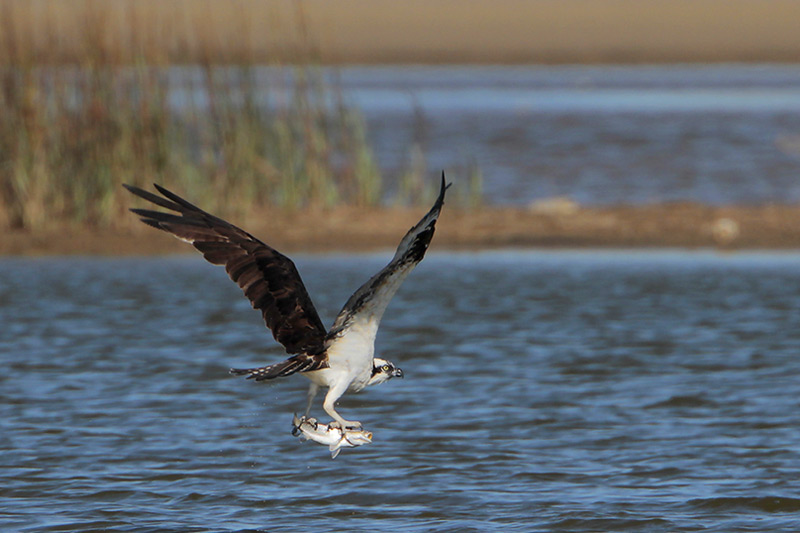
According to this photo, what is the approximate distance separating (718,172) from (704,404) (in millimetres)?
12883

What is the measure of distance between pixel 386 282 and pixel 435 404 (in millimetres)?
3734

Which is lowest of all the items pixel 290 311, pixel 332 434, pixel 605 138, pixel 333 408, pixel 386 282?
pixel 332 434

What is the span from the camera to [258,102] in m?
16.2

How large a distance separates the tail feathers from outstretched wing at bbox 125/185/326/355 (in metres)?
0.08

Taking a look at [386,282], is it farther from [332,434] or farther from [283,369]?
[332,434]

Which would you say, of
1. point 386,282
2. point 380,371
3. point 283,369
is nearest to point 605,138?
point 380,371

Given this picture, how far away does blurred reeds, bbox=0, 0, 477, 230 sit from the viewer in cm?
1528

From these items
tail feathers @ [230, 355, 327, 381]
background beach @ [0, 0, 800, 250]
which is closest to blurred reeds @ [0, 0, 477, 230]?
background beach @ [0, 0, 800, 250]

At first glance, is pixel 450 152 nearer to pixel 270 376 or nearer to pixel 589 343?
pixel 589 343

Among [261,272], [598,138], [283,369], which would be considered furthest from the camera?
[598,138]

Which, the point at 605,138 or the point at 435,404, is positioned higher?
the point at 605,138

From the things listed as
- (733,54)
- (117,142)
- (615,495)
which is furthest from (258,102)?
(733,54)

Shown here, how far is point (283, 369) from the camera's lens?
6879 mm

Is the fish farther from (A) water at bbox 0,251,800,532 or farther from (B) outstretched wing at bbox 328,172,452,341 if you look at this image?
(A) water at bbox 0,251,800,532
